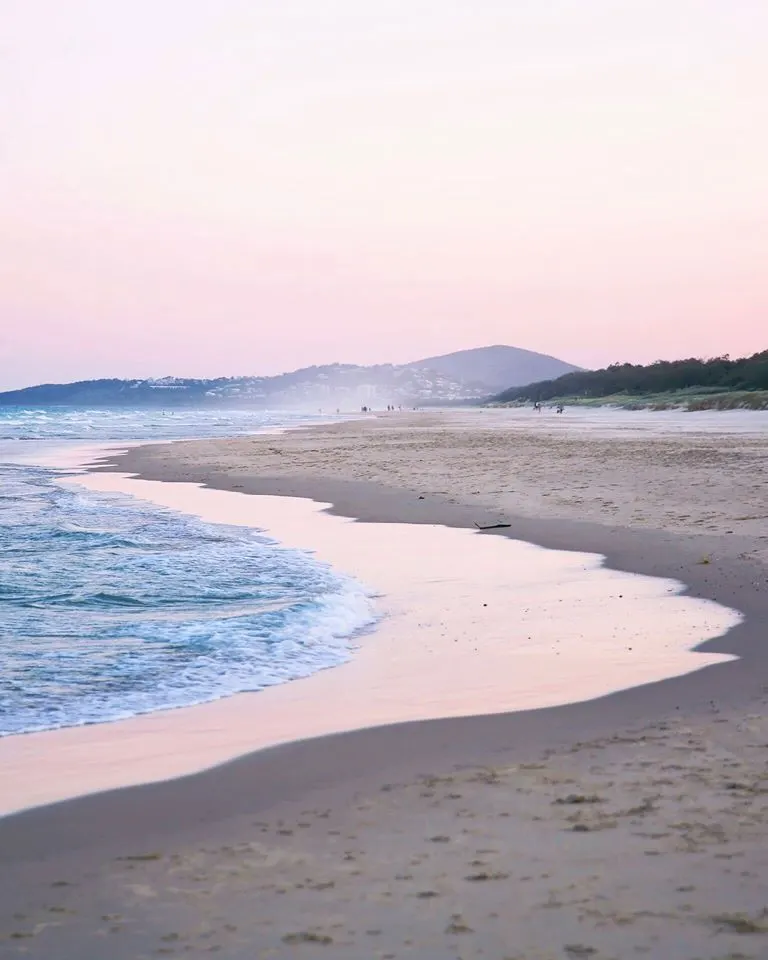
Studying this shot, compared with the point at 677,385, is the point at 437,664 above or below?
below

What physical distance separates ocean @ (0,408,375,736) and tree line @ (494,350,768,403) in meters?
77.3

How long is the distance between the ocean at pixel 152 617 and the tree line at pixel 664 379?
7727 cm

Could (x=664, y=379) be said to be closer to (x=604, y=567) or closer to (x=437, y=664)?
(x=604, y=567)

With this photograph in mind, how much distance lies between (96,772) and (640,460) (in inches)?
863

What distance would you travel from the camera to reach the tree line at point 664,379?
91562mm

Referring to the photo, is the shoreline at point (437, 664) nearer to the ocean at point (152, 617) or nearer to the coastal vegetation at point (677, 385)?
the ocean at point (152, 617)

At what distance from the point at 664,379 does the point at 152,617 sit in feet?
327

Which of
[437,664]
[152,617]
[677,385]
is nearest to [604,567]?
[437,664]

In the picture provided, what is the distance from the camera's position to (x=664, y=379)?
104m

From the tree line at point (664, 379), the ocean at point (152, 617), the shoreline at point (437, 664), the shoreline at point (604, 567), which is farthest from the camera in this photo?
the tree line at point (664, 379)

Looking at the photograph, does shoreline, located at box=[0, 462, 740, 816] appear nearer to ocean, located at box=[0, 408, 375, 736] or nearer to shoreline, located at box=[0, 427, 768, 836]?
shoreline, located at box=[0, 427, 768, 836]

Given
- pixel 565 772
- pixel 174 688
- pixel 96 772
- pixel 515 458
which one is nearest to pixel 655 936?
pixel 565 772

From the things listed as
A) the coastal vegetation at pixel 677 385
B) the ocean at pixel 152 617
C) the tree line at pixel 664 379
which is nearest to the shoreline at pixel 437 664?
the ocean at pixel 152 617

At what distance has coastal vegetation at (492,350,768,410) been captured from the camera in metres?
67.7
